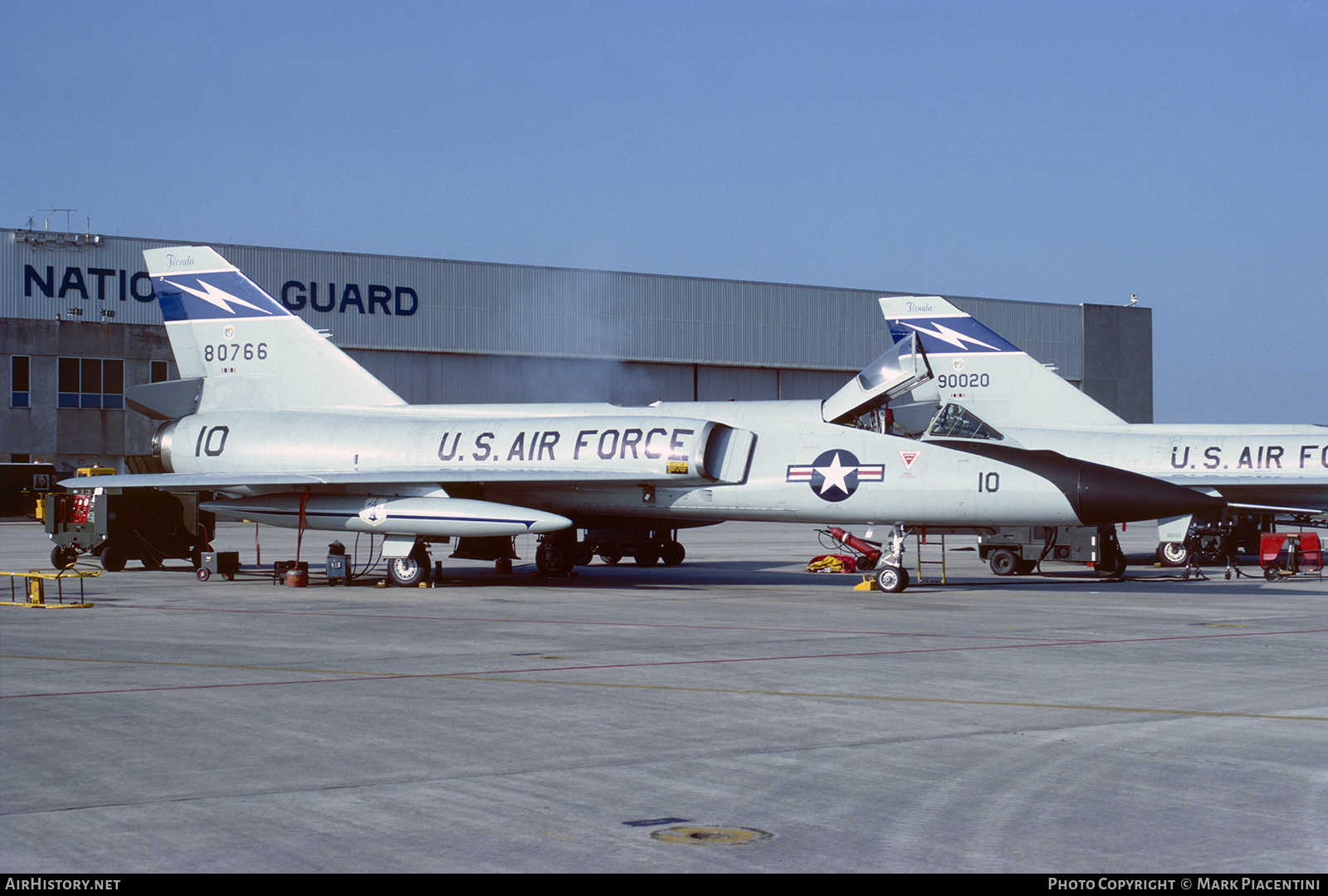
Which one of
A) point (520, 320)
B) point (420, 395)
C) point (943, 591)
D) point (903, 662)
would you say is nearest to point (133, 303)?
point (420, 395)

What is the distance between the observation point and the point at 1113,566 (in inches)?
919

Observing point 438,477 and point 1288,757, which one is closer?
point 1288,757

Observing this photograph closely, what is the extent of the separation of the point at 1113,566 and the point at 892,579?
21.2 ft

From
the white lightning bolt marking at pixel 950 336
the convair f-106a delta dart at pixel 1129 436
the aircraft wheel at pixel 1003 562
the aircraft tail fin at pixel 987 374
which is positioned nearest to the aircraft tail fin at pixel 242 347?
the convair f-106a delta dart at pixel 1129 436

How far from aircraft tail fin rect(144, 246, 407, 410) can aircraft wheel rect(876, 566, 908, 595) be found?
8.76 meters

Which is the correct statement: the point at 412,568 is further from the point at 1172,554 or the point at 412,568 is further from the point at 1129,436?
the point at 1172,554

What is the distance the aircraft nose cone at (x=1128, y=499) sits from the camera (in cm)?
1680

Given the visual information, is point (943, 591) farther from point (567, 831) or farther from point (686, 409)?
point (567, 831)

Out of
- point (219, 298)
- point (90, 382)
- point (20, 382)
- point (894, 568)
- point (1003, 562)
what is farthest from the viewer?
point (90, 382)

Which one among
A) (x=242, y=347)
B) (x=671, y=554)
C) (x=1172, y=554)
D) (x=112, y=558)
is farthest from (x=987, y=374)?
(x=112, y=558)

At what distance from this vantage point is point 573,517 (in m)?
21.1

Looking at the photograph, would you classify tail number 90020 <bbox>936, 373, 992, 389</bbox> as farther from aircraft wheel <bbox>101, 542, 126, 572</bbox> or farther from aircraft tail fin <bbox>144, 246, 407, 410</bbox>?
aircraft wheel <bbox>101, 542, 126, 572</bbox>

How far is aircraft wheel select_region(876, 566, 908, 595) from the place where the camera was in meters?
18.8
